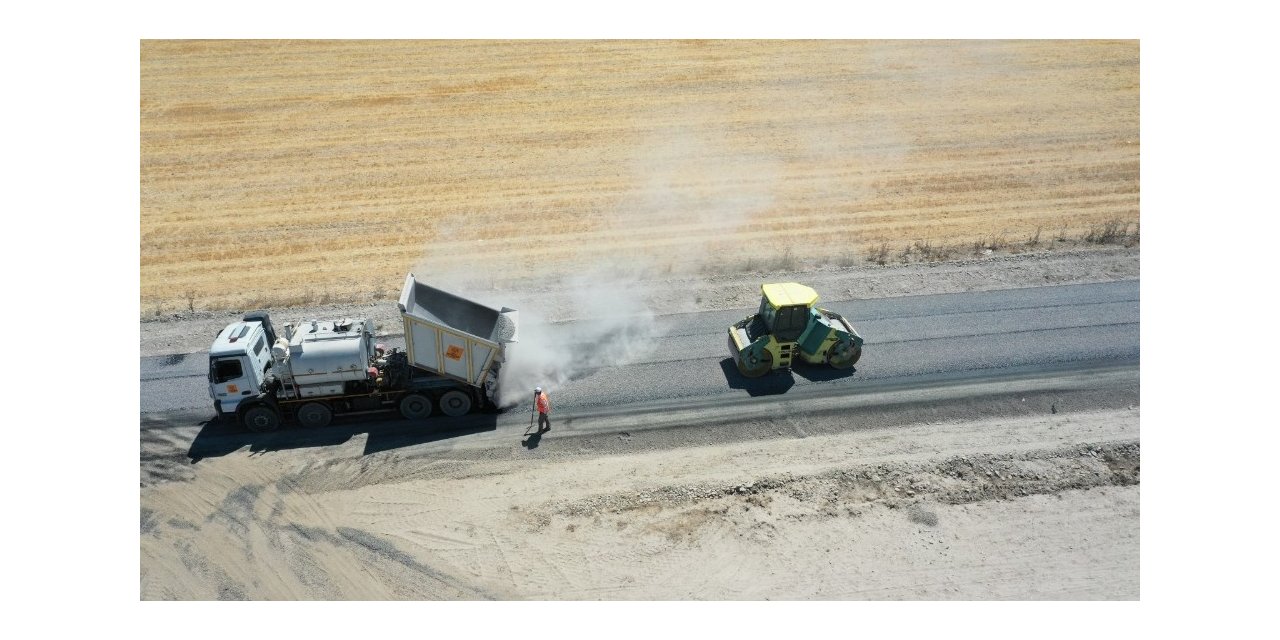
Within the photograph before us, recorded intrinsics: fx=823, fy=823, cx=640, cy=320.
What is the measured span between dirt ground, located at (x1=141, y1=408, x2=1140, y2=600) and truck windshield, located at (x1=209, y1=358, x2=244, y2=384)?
173 cm

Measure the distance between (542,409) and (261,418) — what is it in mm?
6261

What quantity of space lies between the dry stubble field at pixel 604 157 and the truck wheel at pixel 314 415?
6.40 m

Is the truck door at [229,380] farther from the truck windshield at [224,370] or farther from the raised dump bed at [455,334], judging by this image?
the raised dump bed at [455,334]

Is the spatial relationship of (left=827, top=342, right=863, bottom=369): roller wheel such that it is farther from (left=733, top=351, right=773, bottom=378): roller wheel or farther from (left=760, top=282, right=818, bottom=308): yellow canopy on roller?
(left=733, top=351, right=773, bottom=378): roller wheel

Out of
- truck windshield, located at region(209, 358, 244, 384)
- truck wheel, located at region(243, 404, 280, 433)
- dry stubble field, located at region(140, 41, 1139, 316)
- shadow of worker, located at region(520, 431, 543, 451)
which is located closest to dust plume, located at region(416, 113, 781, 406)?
dry stubble field, located at region(140, 41, 1139, 316)

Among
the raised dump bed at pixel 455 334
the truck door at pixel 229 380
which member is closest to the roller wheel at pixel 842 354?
the raised dump bed at pixel 455 334

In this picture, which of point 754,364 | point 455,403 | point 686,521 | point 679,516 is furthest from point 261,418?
point 754,364

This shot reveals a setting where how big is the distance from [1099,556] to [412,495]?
12892 millimetres

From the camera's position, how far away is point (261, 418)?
1817cm

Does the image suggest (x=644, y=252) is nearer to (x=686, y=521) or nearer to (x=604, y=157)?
(x=604, y=157)

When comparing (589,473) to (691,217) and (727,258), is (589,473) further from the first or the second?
(691,217)

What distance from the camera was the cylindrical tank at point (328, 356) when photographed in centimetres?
1778

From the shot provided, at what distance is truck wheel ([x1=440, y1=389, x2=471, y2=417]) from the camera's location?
18469 millimetres

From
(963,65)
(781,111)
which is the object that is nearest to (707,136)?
(781,111)
